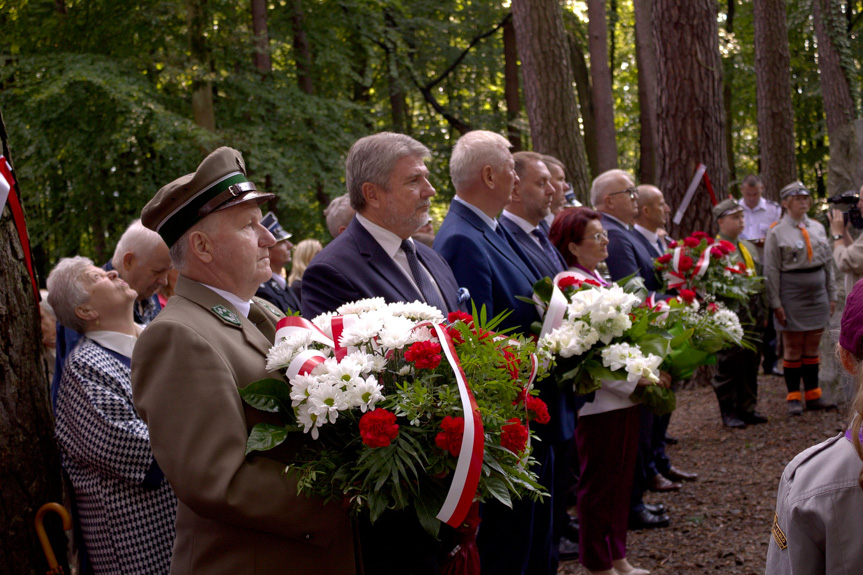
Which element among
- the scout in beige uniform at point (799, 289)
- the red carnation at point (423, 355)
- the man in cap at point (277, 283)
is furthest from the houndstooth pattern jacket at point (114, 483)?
the scout in beige uniform at point (799, 289)

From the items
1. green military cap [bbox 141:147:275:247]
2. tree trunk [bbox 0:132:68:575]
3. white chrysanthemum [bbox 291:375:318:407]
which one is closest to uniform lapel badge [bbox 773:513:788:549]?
white chrysanthemum [bbox 291:375:318:407]

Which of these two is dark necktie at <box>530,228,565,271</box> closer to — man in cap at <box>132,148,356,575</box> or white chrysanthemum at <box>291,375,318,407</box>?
man in cap at <box>132,148,356,575</box>

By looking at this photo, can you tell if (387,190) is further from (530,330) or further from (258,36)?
(258,36)

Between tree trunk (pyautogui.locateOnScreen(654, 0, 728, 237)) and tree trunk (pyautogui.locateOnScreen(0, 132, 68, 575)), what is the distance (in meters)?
7.84

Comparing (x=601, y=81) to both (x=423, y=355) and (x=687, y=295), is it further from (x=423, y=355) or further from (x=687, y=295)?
(x=423, y=355)

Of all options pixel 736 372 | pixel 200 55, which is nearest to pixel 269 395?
pixel 736 372

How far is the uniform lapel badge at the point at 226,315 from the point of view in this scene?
2490 millimetres

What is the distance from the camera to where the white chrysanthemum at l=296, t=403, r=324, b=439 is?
6.93 feet

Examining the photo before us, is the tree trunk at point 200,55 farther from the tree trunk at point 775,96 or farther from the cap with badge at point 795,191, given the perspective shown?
the tree trunk at point 775,96

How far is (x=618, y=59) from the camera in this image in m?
28.6

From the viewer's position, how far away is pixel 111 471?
310 centimetres

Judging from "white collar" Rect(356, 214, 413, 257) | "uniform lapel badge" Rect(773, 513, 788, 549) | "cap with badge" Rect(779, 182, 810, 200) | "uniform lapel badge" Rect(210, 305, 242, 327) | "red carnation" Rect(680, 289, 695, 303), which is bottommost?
"uniform lapel badge" Rect(773, 513, 788, 549)

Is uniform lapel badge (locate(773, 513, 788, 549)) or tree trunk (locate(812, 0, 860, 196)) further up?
tree trunk (locate(812, 0, 860, 196))

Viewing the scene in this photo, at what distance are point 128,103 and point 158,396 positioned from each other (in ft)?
31.0
